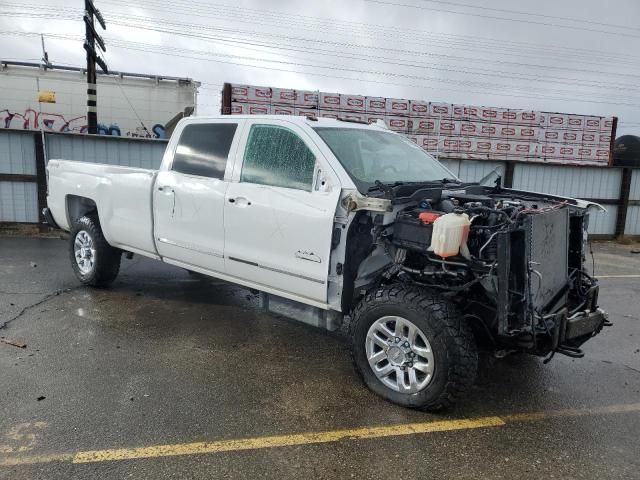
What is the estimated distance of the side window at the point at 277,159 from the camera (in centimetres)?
414

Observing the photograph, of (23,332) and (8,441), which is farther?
(23,332)

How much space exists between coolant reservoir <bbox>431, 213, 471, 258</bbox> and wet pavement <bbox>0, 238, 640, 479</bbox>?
1.14m

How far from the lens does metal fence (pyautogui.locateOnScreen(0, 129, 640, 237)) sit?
978cm

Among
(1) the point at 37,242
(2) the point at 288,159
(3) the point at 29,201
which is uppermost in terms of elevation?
(2) the point at 288,159

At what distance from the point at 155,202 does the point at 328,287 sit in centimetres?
233

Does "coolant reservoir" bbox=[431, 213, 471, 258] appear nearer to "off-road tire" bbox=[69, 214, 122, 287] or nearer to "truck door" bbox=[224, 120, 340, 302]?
"truck door" bbox=[224, 120, 340, 302]

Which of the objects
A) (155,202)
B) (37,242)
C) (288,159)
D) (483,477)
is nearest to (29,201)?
(37,242)

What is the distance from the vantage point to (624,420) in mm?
3578

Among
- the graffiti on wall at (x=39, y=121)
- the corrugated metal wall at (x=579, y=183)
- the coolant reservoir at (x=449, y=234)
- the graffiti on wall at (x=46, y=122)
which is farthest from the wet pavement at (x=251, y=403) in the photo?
the graffiti on wall at (x=39, y=121)

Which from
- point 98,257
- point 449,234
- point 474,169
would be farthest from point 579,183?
point 98,257

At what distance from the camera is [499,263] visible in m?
3.23

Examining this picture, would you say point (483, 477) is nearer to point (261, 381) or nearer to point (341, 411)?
point (341, 411)

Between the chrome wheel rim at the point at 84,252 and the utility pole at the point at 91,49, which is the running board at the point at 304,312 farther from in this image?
the utility pole at the point at 91,49

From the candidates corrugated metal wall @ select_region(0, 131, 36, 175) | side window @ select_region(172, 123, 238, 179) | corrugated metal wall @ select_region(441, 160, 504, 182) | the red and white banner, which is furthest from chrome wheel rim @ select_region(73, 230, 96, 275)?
the red and white banner
